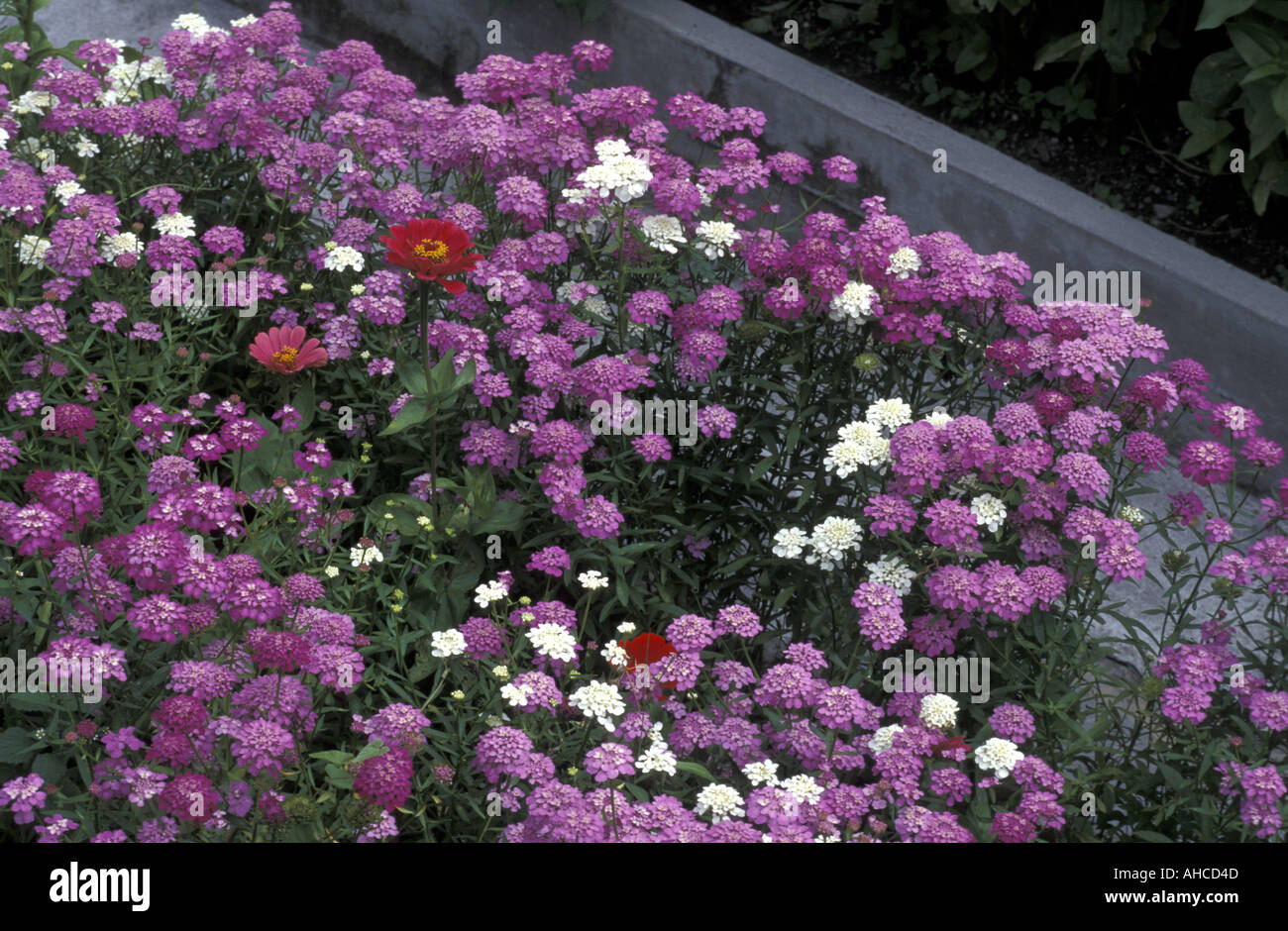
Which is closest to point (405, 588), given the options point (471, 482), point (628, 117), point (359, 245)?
point (471, 482)

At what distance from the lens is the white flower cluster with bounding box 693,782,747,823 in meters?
2.57

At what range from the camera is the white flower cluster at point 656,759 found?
8.68 ft

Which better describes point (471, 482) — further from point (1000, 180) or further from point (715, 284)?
point (1000, 180)

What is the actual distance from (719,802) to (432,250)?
132 cm

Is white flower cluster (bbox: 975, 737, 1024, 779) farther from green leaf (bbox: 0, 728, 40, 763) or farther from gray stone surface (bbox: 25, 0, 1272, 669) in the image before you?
green leaf (bbox: 0, 728, 40, 763)

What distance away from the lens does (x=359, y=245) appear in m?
3.79

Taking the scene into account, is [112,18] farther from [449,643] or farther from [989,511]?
[989,511]

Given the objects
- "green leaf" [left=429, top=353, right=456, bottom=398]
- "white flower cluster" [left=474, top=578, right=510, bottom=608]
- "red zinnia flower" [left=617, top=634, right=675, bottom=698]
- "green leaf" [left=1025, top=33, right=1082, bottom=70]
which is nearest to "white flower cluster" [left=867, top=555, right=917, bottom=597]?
"red zinnia flower" [left=617, top=634, right=675, bottom=698]

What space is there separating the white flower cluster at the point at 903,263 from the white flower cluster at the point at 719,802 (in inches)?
55.9

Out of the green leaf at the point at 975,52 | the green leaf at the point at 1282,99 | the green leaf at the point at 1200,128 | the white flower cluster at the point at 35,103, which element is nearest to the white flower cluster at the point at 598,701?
the white flower cluster at the point at 35,103

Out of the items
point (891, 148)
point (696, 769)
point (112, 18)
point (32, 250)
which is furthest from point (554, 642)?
point (112, 18)

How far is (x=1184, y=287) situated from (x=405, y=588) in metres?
2.85

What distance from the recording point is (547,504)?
3.35m

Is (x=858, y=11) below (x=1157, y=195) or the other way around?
the other way around
